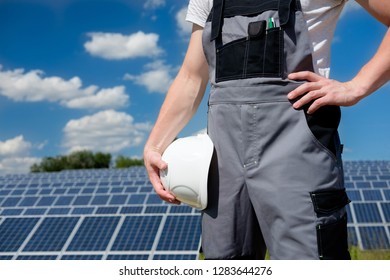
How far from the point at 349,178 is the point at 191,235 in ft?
18.6

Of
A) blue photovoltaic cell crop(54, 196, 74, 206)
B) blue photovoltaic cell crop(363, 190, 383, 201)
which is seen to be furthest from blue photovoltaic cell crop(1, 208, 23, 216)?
blue photovoltaic cell crop(363, 190, 383, 201)

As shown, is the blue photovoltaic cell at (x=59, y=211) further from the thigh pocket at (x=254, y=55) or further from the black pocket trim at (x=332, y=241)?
the black pocket trim at (x=332, y=241)

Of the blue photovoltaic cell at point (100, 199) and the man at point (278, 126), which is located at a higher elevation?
the man at point (278, 126)

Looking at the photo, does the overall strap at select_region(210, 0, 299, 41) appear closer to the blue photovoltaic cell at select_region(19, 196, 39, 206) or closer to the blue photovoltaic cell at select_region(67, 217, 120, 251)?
the blue photovoltaic cell at select_region(67, 217, 120, 251)

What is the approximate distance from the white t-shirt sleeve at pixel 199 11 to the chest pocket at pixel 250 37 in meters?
0.15

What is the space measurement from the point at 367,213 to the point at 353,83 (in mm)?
7556

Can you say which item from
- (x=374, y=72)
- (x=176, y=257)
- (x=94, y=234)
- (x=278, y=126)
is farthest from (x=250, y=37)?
(x=94, y=234)

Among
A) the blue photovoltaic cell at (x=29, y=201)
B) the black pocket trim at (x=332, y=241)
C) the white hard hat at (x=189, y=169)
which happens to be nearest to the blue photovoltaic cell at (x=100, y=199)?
the blue photovoltaic cell at (x=29, y=201)

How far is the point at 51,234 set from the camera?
878 cm

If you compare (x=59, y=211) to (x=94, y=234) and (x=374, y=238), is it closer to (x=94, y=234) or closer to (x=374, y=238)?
(x=94, y=234)

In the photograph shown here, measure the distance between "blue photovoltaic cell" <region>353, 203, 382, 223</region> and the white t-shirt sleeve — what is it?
734 centimetres

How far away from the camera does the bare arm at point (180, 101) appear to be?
241 cm

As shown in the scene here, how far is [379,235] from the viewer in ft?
27.8
